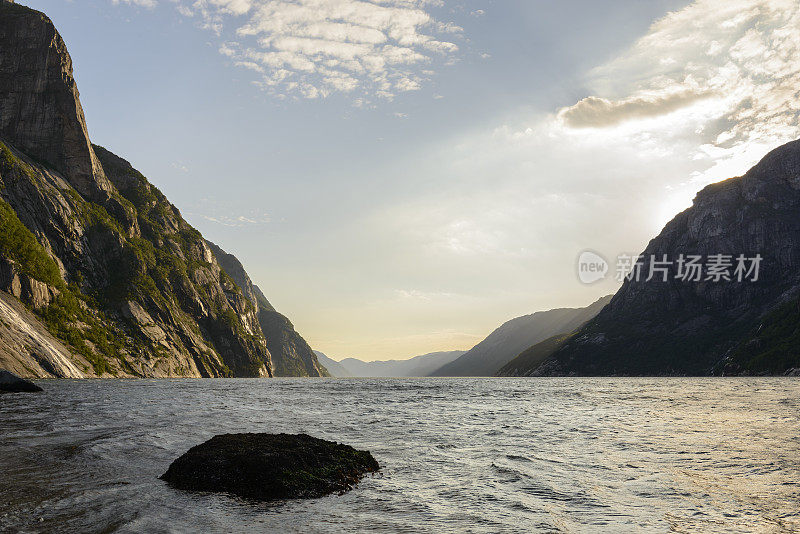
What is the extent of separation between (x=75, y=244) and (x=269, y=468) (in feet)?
532

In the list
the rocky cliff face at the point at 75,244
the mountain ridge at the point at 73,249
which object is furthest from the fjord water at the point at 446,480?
the rocky cliff face at the point at 75,244

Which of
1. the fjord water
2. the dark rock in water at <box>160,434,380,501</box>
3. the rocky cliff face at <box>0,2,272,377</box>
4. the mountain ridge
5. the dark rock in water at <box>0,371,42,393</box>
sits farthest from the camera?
the rocky cliff face at <box>0,2,272,377</box>

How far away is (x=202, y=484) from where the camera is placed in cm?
1373

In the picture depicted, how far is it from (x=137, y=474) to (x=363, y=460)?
7572 mm

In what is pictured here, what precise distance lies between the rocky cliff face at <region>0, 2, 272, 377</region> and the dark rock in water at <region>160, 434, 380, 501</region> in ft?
372

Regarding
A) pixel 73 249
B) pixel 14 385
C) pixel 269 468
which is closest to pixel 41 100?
pixel 73 249

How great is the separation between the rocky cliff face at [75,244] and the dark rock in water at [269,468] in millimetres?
113494

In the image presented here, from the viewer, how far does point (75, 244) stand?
14400 centimetres

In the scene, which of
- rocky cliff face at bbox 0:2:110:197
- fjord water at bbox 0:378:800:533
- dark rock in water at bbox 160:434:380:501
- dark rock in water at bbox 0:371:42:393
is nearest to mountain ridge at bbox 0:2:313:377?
rocky cliff face at bbox 0:2:110:197

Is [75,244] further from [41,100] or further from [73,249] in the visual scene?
[41,100]

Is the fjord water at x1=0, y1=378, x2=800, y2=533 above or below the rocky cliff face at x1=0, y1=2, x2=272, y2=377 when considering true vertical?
below

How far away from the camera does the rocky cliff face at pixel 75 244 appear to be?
385ft

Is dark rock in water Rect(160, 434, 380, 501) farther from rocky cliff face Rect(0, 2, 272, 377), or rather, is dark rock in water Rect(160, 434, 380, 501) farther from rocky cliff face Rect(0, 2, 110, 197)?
rocky cliff face Rect(0, 2, 110, 197)

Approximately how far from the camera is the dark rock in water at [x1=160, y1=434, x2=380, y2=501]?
13.6m
